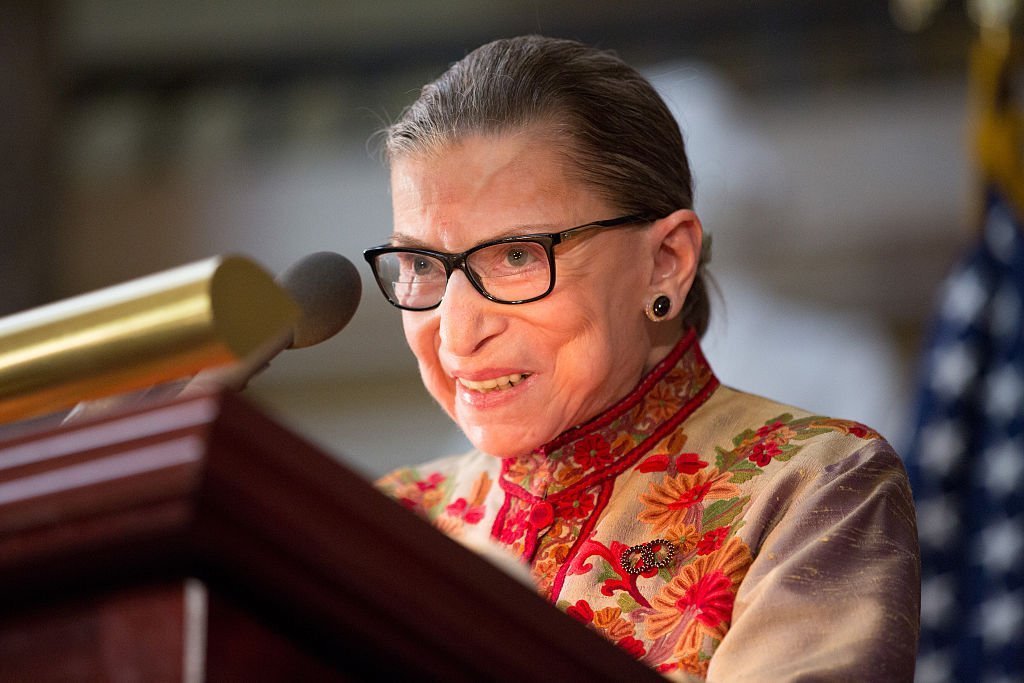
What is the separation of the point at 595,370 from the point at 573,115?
26 cm

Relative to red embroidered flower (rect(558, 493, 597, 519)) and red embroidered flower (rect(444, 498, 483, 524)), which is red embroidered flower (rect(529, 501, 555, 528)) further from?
red embroidered flower (rect(444, 498, 483, 524))

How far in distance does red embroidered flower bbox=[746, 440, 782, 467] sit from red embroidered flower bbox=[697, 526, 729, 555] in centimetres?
9

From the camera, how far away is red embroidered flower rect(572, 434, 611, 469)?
52.6 inches

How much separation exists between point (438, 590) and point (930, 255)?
6.61 m

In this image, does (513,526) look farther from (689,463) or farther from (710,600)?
(710,600)

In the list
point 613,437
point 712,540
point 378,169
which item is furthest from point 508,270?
point 378,169

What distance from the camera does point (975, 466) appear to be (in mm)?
3086

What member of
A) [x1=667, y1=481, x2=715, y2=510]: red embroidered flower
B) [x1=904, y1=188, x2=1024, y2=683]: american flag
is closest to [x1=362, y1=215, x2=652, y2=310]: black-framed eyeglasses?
[x1=667, y1=481, x2=715, y2=510]: red embroidered flower

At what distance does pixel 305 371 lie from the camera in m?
7.73

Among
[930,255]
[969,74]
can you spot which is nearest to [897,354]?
[930,255]

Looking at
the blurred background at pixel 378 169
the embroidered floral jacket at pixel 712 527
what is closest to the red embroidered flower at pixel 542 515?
the embroidered floral jacket at pixel 712 527

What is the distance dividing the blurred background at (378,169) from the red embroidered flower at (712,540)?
15.2ft

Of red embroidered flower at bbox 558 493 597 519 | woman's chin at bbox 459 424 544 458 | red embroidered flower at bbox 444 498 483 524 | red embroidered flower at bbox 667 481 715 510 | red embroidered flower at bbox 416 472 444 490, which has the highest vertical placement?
woman's chin at bbox 459 424 544 458

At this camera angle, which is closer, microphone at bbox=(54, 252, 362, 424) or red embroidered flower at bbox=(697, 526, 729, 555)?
microphone at bbox=(54, 252, 362, 424)
